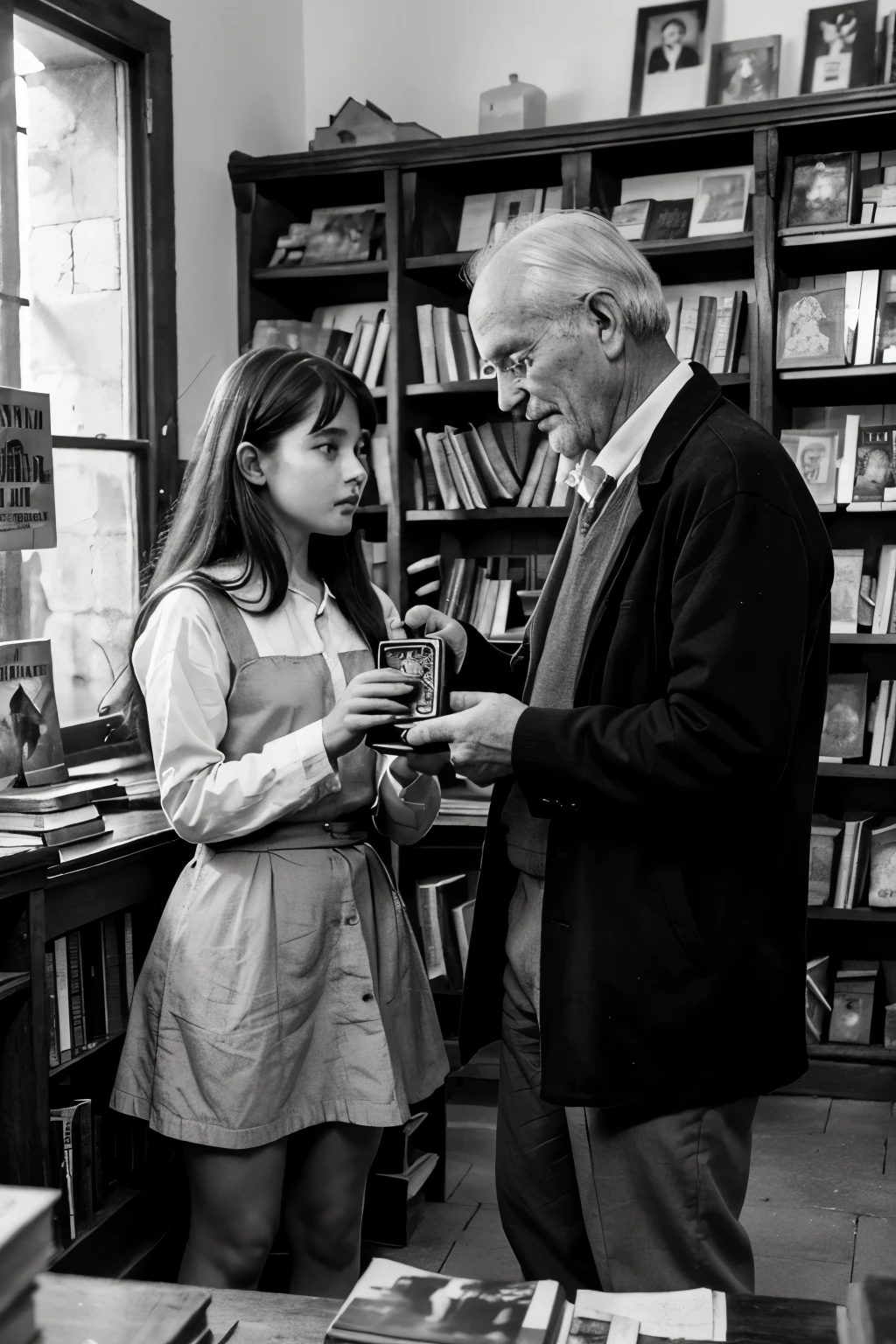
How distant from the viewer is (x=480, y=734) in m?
1.58

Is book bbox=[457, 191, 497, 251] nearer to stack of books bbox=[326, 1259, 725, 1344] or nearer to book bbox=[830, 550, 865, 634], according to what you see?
book bbox=[830, 550, 865, 634]

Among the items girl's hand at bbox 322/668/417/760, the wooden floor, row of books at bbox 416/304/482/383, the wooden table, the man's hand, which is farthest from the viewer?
row of books at bbox 416/304/482/383

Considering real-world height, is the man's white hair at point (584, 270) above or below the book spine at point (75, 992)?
above

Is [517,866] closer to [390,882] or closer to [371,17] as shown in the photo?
[390,882]

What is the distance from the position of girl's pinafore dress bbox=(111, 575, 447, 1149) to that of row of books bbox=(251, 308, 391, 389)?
2.05 metres

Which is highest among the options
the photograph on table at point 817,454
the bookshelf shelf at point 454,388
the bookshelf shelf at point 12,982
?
the bookshelf shelf at point 454,388

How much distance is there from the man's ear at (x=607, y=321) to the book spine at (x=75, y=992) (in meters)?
1.44

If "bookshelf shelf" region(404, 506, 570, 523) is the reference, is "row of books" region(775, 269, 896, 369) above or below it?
above

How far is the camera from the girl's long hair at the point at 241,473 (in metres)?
2.02

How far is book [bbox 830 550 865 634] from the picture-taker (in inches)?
145

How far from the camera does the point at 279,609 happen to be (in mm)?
2061

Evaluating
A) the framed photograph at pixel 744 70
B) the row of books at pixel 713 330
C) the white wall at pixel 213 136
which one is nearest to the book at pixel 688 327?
the row of books at pixel 713 330

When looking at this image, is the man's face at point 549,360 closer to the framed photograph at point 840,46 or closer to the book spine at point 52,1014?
the book spine at point 52,1014

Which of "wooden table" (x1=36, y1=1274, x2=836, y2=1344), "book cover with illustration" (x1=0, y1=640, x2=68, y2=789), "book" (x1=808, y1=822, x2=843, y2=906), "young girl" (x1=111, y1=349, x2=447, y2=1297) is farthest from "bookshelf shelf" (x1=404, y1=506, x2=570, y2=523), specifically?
"wooden table" (x1=36, y1=1274, x2=836, y2=1344)
